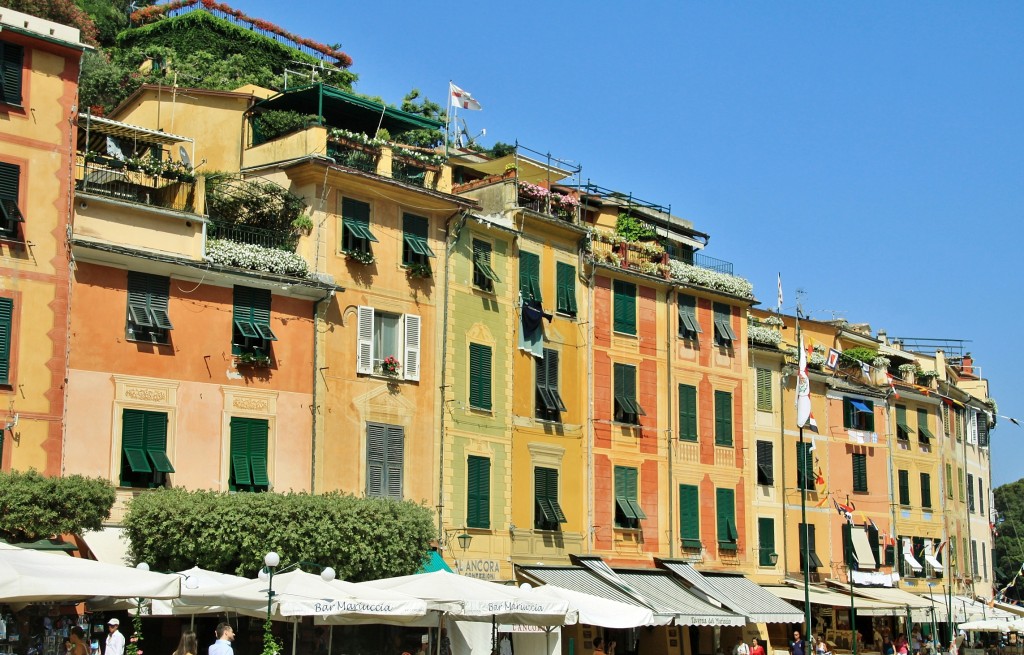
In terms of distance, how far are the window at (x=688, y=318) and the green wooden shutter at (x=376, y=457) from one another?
13.7m

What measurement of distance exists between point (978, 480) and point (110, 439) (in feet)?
157

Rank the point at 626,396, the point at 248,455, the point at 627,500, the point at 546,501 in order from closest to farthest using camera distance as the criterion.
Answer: the point at 248,455, the point at 546,501, the point at 627,500, the point at 626,396

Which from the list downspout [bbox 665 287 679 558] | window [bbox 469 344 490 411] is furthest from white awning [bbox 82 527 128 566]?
downspout [bbox 665 287 679 558]

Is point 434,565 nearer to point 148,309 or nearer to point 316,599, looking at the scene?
point 148,309

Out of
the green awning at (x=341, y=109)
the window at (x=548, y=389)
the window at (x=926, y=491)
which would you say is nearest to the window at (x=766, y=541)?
the window at (x=548, y=389)

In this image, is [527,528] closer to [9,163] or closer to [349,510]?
[349,510]

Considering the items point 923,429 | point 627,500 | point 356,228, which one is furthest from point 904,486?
point 356,228

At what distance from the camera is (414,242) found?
121ft

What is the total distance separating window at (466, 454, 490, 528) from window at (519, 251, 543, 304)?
16.4ft

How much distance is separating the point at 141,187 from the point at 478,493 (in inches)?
463

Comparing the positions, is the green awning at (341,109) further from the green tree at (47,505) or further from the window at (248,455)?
the green tree at (47,505)

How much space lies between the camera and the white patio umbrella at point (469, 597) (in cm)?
2567

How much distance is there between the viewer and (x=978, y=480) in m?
67.2

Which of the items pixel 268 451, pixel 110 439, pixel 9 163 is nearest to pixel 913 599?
pixel 268 451
